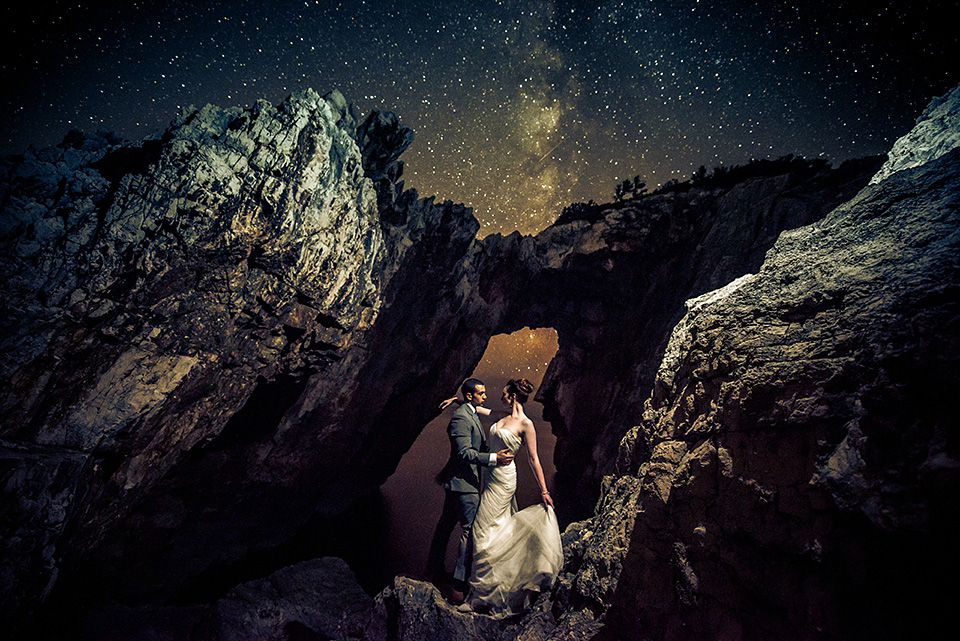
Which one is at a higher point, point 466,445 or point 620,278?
point 620,278

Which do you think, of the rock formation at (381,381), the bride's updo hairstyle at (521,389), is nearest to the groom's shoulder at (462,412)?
the bride's updo hairstyle at (521,389)

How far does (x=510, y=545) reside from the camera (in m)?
3.09

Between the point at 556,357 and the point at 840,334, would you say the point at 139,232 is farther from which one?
the point at 556,357

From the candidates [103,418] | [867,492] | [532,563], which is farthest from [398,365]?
[867,492]

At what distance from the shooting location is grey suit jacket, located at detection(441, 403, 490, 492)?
11.9ft

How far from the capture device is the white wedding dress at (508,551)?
9.33 ft

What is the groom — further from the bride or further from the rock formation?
the rock formation

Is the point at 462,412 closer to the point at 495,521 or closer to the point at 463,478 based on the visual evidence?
the point at 463,478

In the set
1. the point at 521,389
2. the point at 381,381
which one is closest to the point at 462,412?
the point at 521,389

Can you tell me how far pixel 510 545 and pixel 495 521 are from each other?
0.30m

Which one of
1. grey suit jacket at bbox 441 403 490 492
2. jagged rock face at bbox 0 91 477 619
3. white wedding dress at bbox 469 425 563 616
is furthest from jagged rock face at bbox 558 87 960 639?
jagged rock face at bbox 0 91 477 619

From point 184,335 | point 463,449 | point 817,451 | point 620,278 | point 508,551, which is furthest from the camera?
point 620,278

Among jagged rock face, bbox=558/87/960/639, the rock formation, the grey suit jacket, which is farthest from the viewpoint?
the grey suit jacket

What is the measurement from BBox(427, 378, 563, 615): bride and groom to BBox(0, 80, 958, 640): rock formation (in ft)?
1.50
